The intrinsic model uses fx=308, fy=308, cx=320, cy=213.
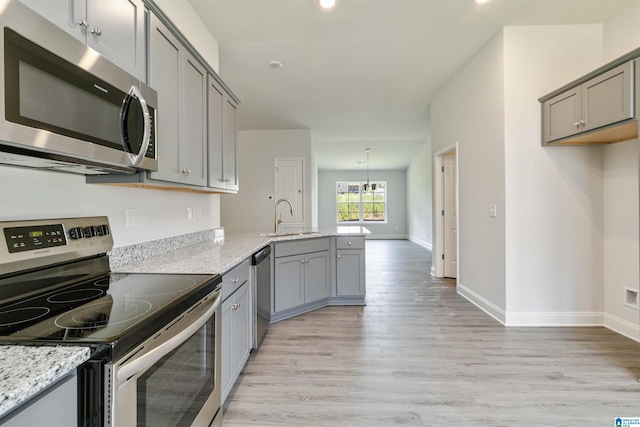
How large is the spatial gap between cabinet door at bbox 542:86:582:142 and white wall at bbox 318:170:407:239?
348 inches

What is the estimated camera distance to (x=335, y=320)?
316cm

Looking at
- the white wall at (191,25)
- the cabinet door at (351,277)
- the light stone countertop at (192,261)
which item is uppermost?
the white wall at (191,25)

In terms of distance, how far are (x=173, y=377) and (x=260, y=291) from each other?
1.33 metres

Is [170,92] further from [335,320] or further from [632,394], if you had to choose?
[632,394]

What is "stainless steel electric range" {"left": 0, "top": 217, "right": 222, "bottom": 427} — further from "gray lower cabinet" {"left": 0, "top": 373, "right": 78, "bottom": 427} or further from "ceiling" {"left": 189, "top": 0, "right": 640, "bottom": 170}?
"ceiling" {"left": 189, "top": 0, "right": 640, "bottom": 170}

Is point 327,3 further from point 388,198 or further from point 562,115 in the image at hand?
point 388,198

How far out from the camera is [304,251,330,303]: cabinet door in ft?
11.0

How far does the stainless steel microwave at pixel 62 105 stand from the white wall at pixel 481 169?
3111 mm

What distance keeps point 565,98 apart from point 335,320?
2934 mm

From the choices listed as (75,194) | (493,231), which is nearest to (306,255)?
(493,231)

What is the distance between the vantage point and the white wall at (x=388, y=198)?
11.7 m

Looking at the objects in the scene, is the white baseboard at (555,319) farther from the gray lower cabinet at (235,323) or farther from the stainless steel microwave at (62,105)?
the stainless steel microwave at (62,105)

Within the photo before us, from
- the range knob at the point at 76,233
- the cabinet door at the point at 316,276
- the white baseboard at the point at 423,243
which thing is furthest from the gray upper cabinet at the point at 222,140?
the white baseboard at the point at 423,243

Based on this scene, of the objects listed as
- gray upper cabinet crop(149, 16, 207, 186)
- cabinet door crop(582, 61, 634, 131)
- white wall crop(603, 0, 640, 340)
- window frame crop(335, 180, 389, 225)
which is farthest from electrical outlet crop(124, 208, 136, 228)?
window frame crop(335, 180, 389, 225)
